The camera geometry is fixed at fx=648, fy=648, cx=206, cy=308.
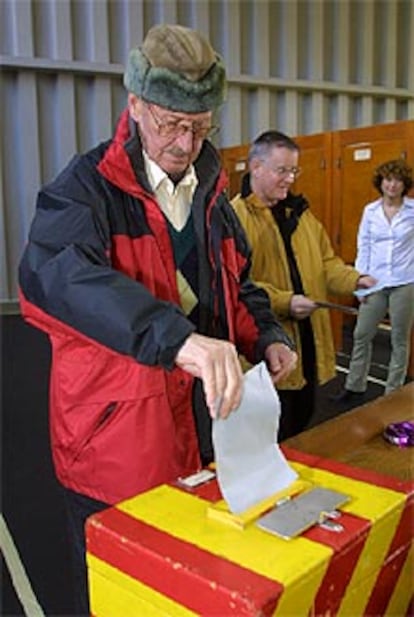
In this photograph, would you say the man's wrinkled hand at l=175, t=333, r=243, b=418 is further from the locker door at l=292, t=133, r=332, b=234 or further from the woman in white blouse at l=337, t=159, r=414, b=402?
the locker door at l=292, t=133, r=332, b=234

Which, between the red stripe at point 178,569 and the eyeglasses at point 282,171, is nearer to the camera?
the red stripe at point 178,569

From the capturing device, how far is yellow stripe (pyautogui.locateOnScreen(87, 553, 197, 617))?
2.00ft

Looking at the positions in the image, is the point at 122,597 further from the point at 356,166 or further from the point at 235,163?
the point at 235,163

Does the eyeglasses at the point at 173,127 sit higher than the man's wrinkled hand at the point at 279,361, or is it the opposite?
the eyeglasses at the point at 173,127

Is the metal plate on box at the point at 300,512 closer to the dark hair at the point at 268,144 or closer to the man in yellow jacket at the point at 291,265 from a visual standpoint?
the man in yellow jacket at the point at 291,265

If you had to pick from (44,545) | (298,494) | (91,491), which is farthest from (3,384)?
(298,494)

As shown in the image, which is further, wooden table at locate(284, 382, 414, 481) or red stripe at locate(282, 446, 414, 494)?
wooden table at locate(284, 382, 414, 481)

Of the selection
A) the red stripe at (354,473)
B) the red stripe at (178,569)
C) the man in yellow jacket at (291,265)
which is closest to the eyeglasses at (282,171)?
the man in yellow jacket at (291,265)

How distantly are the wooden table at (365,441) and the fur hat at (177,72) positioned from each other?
52 centimetres

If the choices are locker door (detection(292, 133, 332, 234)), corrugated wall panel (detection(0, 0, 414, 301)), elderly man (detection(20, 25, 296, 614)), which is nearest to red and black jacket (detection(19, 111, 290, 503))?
elderly man (detection(20, 25, 296, 614))

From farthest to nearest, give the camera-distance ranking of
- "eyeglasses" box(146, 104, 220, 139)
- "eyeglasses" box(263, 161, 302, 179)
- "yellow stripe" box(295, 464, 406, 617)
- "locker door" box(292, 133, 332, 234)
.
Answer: "locker door" box(292, 133, 332, 234)
"eyeglasses" box(263, 161, 302, 179)
"eyeglasses" box(146, 104, 220, 139)
"yellow stripe" box(295, 464, 406, 617)

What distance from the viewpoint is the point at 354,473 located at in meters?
0.78

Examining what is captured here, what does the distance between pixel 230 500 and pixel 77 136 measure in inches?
175

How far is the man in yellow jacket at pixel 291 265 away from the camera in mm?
2055
